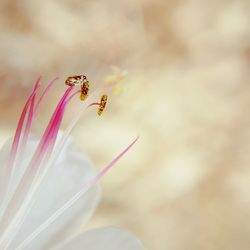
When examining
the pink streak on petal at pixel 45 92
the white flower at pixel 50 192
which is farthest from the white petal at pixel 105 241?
the pink streak on petal at pixel 45 92

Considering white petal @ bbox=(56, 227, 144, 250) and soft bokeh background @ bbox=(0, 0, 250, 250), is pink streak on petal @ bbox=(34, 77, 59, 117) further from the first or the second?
white petal @ bbox=(56, 227, 144, 250)

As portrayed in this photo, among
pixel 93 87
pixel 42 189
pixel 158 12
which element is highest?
pixel 158 12

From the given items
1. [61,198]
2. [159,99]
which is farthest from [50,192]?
[159,99]

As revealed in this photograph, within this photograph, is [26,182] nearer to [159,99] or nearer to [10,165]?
[10,165]

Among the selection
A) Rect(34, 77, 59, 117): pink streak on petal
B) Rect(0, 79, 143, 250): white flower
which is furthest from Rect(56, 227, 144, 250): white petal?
Rect(34, 77, 59, 117): pink streak on petal

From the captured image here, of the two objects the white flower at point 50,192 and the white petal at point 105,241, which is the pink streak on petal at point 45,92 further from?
the white petal at point 105,241

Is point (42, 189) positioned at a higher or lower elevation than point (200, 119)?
lower

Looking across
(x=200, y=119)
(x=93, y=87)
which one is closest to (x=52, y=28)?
(x=93, y=87)

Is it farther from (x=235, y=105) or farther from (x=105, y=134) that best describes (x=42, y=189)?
(x=235, y=105)
